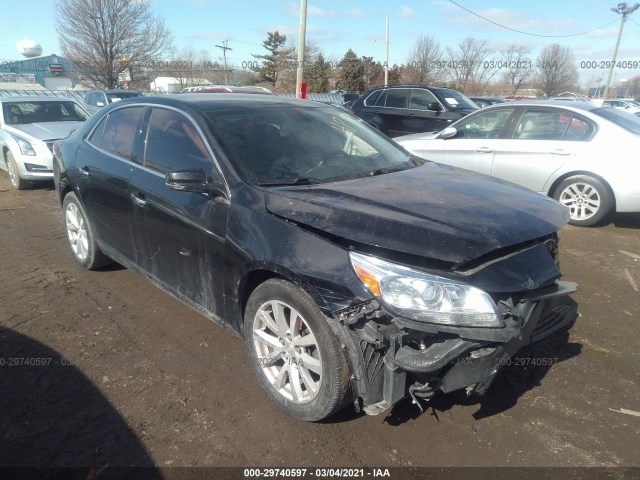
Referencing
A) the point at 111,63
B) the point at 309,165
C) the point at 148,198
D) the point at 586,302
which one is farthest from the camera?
the point at 111,63

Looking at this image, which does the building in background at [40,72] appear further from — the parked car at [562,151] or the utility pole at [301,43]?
the parked car at [562,151]

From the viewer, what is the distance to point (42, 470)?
Answer: 7.52 feet

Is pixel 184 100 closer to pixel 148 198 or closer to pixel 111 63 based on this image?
pixel 148 198

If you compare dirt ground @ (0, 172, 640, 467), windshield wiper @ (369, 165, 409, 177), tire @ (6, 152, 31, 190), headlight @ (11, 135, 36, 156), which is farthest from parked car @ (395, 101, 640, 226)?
tire @ (6, 152, 31, 190)

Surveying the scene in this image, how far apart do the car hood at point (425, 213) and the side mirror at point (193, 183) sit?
0.37 m

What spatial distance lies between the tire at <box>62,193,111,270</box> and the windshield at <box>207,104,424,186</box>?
2.01 metres

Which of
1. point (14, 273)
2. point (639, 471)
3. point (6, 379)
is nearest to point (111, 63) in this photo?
point (14, 273)

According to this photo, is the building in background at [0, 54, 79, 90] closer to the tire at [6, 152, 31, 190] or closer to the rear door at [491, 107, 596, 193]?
the tire at [6, 152, 31, 190]

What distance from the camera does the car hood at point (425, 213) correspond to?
224cm

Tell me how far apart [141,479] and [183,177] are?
→ 1.61m

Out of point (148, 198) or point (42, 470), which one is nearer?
point (42, 470)

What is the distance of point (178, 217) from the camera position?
3.14 meters

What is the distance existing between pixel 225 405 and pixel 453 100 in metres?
9.88

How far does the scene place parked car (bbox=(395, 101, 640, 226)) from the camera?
19.2 ft
